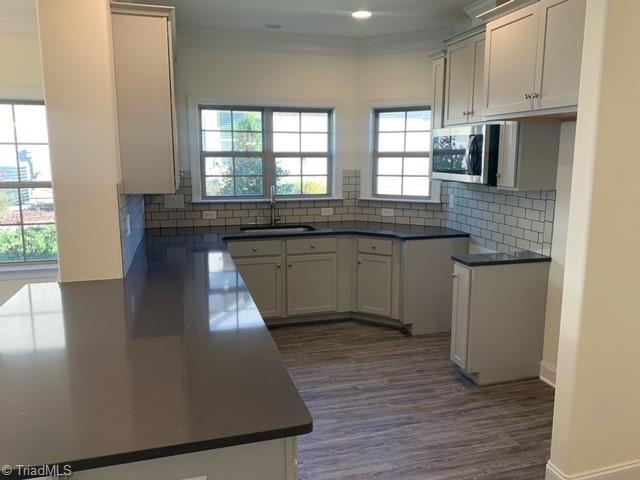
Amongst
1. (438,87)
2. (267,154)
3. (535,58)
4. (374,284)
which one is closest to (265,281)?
(374,284)

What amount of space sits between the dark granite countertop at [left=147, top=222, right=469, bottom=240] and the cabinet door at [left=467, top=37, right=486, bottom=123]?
41.8 inches

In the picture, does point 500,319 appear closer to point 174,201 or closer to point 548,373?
point 548,373

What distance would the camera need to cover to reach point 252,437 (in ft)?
3.65

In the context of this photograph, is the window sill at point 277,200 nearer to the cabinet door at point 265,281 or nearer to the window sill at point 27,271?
the cabinet door at point 265,281

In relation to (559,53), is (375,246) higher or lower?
lower

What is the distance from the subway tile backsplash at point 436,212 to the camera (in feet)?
11.2

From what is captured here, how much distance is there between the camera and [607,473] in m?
2.17

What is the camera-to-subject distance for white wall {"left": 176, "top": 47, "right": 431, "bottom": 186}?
4.39 meters

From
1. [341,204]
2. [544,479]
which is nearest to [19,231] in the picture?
[341,204]

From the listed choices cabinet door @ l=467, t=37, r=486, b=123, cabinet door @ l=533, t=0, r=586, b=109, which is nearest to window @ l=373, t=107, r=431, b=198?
cabinet door @ l=467, t=37, r=486, b=123

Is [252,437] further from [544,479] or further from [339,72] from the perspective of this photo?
[339,72]

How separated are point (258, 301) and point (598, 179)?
3.00m

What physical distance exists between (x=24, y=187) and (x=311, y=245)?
2.68 meters

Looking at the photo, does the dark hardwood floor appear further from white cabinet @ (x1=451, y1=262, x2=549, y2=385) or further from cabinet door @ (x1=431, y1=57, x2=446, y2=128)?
cabinet door @ (x1=431, y1=57, x2=446, y2=128)
